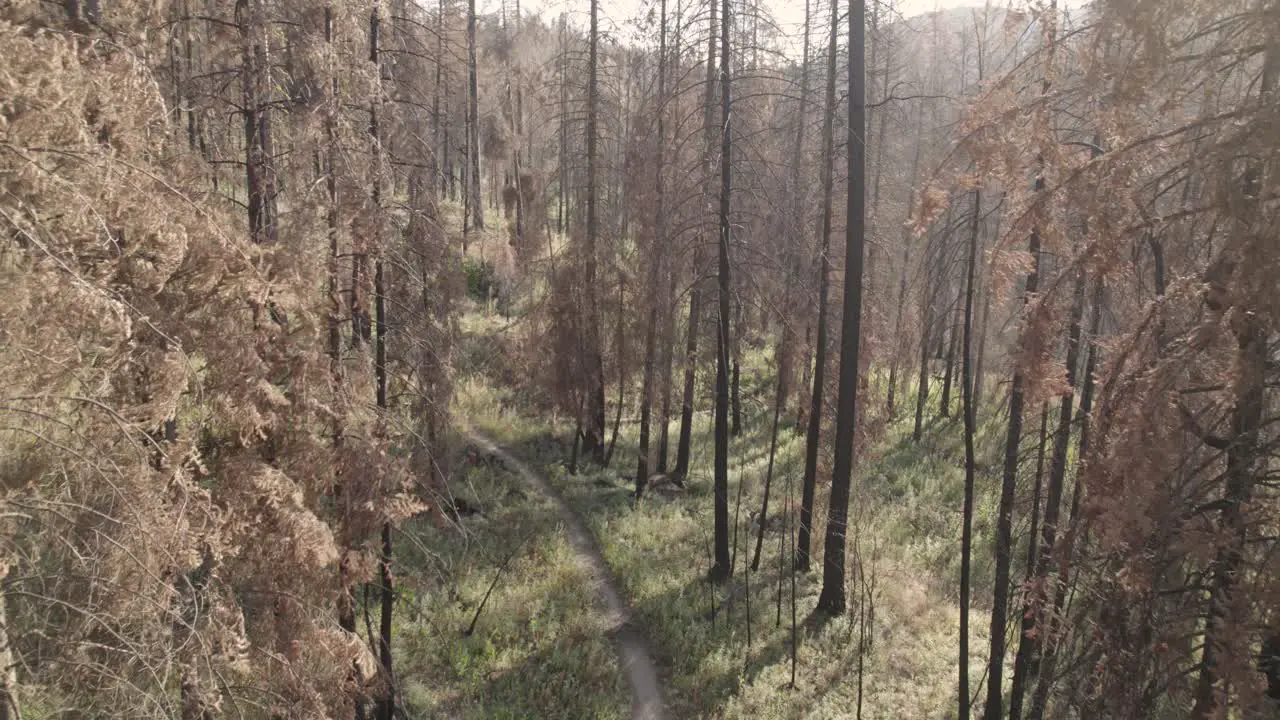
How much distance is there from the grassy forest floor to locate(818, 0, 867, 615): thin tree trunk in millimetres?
522

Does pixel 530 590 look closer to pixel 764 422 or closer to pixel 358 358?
pixel 358 358

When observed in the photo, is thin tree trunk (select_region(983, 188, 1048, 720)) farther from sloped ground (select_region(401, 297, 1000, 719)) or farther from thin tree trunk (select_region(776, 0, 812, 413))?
thin tree trunk (select_region(776, 0, 812, 413))

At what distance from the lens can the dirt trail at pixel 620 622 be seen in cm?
1167

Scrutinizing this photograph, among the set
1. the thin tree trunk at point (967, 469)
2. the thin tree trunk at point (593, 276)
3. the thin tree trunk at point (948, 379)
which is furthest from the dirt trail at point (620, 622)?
the thin tree trunk at point (948, 379)

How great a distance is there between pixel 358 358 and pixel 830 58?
10281 millimetres

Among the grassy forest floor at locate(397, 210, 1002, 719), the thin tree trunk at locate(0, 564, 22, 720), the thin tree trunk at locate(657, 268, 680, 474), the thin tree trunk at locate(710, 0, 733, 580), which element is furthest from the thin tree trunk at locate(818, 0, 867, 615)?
the thin tree trunk at locate(0, 564, 22, 720)

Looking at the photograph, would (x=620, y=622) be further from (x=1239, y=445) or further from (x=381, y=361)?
(x=1239, y=445)

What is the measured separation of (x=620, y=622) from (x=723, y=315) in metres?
6.13

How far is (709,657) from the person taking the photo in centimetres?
1255

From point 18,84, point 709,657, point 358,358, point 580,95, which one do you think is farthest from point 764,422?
point 18,84

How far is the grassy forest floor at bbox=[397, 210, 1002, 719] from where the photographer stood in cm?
1167

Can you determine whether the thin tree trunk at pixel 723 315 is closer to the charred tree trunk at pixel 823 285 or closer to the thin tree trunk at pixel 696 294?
the thin tree trunk at pixel 696 294

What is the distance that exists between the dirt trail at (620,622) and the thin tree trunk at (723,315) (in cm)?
221

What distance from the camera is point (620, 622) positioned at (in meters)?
13.9
